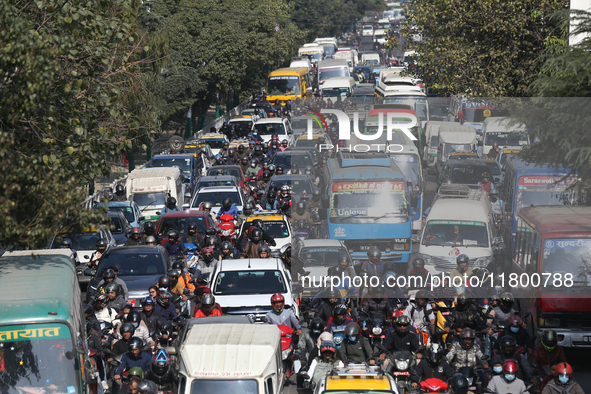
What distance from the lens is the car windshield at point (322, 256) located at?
55.5ft

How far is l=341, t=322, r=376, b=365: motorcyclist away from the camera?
11.8m

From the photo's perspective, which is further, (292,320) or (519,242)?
(519,242)

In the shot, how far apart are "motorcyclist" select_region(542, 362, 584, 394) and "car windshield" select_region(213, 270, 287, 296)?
5.43 metres

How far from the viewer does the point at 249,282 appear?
48.7 ft

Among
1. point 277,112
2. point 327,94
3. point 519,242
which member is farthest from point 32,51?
point 327,94

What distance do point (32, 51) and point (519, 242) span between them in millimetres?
10670

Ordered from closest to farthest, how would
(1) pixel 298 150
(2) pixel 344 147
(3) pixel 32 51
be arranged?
(3) pixel 32 51, (2) pixel 344 147, (1) pixel 298 150

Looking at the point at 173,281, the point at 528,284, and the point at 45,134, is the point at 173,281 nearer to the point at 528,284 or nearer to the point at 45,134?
the point at 45,134

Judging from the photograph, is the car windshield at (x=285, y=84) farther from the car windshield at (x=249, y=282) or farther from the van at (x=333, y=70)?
the car windshield at (x=249, y=282)

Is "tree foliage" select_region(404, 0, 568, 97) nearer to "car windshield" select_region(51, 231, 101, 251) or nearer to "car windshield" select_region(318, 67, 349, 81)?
"car windshield" select_region(51, 231, 101, 251)

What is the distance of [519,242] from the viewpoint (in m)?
17.0

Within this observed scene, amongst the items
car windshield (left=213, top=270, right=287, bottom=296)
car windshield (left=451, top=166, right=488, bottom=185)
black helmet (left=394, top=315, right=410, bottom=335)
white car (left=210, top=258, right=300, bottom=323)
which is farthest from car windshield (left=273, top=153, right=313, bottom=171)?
black helmet (left=394, top=315, right=410, bottom=335)

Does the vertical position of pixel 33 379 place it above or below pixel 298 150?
above

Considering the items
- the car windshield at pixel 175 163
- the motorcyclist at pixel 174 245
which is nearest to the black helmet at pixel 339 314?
the motorcyclist at pixel 174 245
